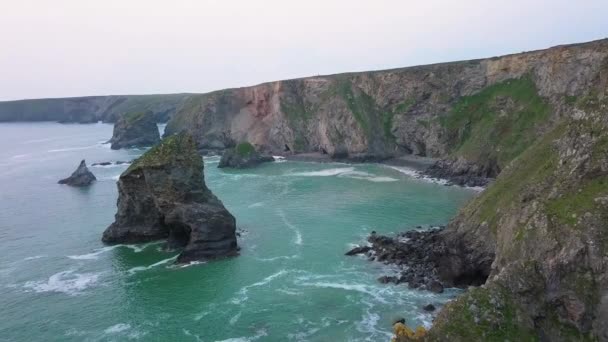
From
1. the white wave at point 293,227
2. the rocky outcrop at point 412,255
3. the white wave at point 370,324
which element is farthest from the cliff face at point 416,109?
the white wave at point 370,324

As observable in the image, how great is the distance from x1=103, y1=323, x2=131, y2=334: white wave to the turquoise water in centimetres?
9

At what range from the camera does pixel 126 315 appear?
43.4 meters

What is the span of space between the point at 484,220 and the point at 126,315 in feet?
104

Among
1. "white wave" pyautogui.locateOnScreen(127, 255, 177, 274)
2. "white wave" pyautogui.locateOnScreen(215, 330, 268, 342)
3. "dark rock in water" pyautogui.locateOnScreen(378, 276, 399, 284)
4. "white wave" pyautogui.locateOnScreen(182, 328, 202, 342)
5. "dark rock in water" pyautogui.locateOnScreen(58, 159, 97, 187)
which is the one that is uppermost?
"dark rock in water" pyautogui.locateOnScreen(58, 159, 97, 187)

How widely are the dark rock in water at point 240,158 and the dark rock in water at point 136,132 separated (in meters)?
53.1

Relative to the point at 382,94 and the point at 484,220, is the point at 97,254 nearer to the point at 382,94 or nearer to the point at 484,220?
the point at 484,220

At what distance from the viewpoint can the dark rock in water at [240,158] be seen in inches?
4609

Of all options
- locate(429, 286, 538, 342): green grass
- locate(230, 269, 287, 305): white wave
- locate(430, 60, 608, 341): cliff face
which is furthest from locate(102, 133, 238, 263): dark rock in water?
locate(429, 286, 538, 342): green grass

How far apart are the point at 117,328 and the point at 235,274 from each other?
1293 cm

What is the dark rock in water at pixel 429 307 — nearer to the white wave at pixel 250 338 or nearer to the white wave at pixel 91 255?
the white wave at pixel 250 338

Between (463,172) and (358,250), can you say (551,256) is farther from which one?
(463,172)

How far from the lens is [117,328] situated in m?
41.2

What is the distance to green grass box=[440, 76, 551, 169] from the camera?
85938mm

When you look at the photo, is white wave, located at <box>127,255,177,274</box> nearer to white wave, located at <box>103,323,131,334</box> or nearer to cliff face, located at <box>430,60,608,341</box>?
white wave, located at <box>103,323,131,334</box>
